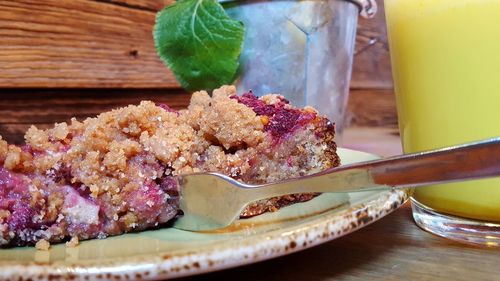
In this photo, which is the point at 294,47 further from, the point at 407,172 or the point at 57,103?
the point at 407,172

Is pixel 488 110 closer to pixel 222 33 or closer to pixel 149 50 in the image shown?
pixel 222 33

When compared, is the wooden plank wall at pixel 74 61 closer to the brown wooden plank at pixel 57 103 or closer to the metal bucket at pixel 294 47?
the brown wooden plank at pixel 57 103

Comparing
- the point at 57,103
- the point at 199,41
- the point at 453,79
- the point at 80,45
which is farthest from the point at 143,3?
the point at 453,79

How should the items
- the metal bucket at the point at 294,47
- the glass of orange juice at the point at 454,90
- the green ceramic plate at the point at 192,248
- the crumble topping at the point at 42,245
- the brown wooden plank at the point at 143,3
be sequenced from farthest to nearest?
the brown wooden plank at the point at 143,3 → the metal bucket at the point at 294,47 → the glass of orange juice at the point at 454,90 → the crumble topping at the point at 42,245 → the green ceramic plate at the point at 192,248

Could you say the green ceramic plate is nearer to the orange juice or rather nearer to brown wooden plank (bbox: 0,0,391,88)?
the orange juice

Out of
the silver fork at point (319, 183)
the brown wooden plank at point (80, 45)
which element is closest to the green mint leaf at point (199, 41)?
the brown wooden plank at point (80, 45)

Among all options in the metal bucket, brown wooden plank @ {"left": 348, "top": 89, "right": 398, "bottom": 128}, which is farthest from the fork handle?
brown wooden plank @ {"left": 348, "top": 89, "right": 398, "bottom": 128}
